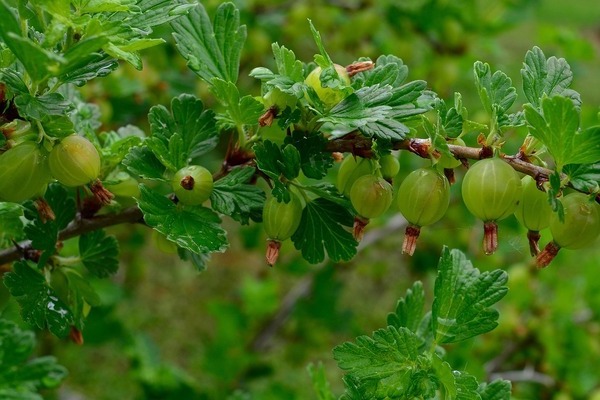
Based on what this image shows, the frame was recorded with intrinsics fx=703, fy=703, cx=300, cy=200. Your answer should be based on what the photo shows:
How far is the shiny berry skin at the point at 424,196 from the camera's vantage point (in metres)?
0.51

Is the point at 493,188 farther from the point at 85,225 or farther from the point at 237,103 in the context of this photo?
the point at 85,225

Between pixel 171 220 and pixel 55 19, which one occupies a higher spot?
pixel 55 19

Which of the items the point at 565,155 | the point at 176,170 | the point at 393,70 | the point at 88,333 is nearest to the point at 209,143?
the point at 176,170

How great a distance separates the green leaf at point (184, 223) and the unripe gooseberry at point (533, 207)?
22 centimetres

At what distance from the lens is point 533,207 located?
51 cm

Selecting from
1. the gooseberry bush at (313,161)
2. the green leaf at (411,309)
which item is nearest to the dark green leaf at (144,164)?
the gooseberry bush at (313,161)

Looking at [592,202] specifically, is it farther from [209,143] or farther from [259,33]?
[259,33]

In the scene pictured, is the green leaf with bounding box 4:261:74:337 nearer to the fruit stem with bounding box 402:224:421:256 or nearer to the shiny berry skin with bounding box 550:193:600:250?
the fruit stem with bounding box 402:224:421:256

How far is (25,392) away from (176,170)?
0.70 feet

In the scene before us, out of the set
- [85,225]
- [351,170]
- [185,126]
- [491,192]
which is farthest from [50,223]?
[491,192]

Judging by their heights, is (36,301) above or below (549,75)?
below

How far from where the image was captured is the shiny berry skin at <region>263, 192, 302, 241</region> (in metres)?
0.53

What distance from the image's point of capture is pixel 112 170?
613 mm

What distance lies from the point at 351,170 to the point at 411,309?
0.14 meters
